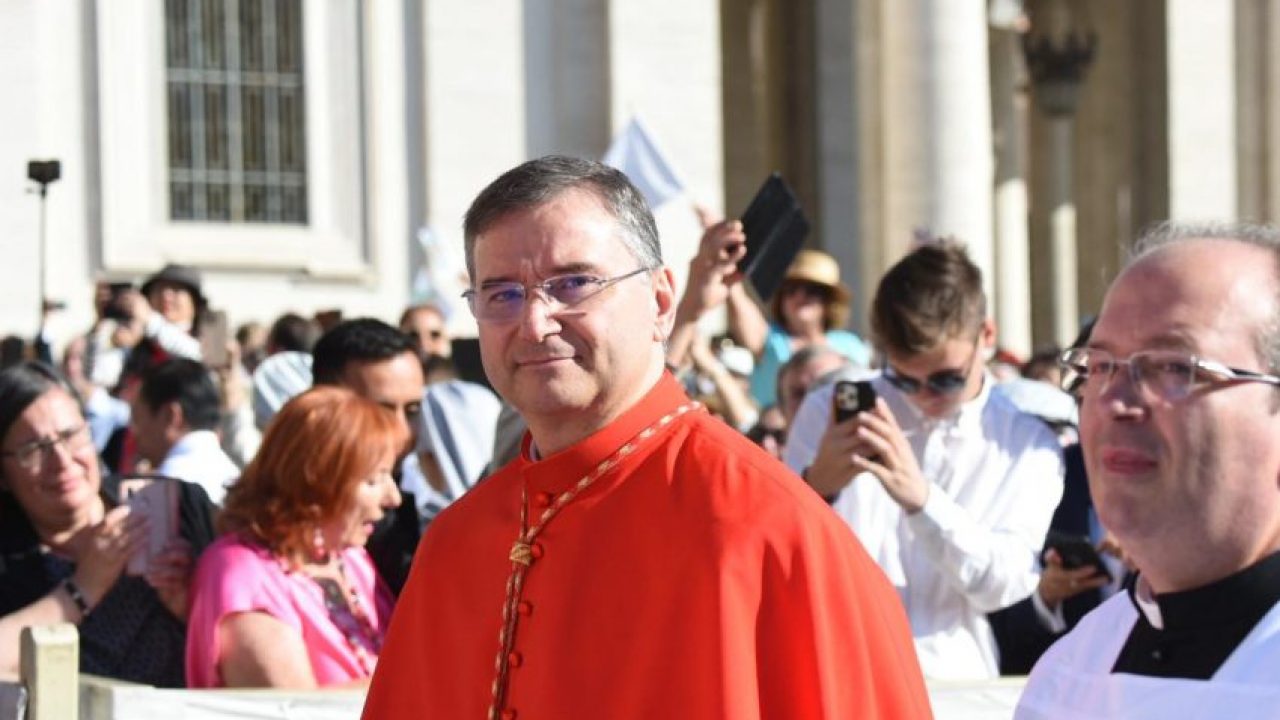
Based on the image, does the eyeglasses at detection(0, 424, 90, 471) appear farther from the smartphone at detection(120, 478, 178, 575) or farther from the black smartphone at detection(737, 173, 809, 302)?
the black smartphone at detection(737, 173, 809, 302)

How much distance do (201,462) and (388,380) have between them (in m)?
0.93

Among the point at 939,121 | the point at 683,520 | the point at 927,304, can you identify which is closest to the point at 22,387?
the point at 927,304

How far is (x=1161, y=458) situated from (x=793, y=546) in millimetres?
728

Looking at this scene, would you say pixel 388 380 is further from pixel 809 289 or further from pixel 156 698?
pixel 809 289

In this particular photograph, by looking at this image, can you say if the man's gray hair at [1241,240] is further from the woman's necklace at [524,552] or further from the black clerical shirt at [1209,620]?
the woman's necklace at [524,552]

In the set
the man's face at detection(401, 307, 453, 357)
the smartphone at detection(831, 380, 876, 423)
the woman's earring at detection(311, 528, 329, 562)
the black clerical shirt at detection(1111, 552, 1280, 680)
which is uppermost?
the man's face at detection(401, 307, 453, 357)

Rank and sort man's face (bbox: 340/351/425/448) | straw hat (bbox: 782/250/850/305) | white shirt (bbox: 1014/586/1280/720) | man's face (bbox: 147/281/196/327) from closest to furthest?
white shirt (bbox: 1014/586/1280/720)
man's face (bbox: 340/351/425/448)
straw hat (bbox: 782/250/850/305)
man's face (bbox: 147/281/196/327)

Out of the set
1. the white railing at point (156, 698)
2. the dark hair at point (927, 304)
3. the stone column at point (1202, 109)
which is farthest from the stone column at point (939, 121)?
the white railing at point (156, 698)

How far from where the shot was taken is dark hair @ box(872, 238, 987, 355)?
17.7 feet

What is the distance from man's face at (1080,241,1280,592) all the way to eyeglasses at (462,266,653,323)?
0.90 meters

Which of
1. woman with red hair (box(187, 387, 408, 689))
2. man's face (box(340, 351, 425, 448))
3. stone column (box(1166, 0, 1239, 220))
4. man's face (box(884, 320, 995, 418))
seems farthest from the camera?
stone column (box(1166, 0, 1239, 220))

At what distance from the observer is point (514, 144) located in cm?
1641

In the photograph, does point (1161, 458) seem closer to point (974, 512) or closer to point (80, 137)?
point (974, 512)

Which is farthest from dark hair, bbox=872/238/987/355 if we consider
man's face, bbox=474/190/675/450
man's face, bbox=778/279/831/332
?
man's face, bbox=778/279/831/332
